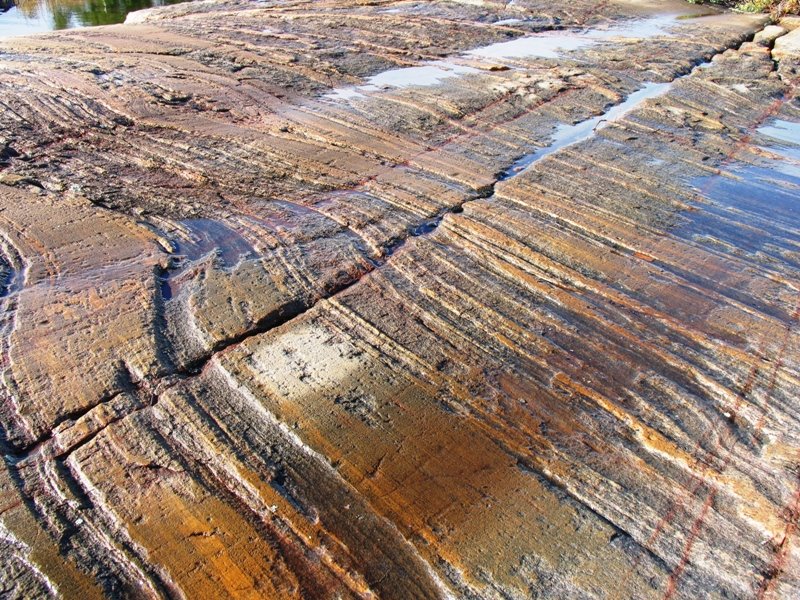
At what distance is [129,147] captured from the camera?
18.7 feet

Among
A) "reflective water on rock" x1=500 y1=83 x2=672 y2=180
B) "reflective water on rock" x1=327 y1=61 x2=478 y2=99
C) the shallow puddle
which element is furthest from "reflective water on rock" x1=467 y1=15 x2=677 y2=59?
"reflective water on rock" x1=500 y1=83 x2=672 y2=180

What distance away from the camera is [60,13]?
13.2 m

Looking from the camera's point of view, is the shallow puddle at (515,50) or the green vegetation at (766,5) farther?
the green vegetation at (766,5)

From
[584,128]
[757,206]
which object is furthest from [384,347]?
[584,128]

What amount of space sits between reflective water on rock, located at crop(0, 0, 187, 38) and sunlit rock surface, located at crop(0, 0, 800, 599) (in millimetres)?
5908

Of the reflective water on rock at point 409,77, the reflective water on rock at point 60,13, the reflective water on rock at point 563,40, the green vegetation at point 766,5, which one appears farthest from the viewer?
the green vegetation at point 766,5

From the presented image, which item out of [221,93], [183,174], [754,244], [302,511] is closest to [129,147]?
[183,174]

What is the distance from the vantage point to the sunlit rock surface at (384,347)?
2.55 m

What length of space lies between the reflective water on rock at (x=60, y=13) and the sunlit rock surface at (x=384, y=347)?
5908mm

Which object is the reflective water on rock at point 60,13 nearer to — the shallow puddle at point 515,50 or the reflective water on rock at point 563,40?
the shallow puddle at point 515,50

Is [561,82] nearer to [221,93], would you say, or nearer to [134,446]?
[221,93]

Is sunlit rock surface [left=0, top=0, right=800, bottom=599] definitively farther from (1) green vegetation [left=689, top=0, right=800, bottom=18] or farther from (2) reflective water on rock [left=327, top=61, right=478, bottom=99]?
(1) green vegetation [left=689, top=0, right=800, bottom=18]

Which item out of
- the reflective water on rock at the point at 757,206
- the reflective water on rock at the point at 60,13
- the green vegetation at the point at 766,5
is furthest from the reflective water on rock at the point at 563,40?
the reflective water on rock at the point at 60,13

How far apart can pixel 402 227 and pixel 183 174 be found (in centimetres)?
189
